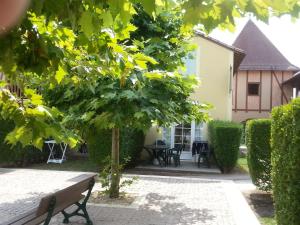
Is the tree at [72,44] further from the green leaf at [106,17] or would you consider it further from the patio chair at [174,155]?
the patio chair at [174,155]

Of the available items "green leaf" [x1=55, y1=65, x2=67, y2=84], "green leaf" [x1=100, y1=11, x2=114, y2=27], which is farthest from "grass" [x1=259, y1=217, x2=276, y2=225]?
"green leaf" [x1=100, y1=11, x2=114, y2=27]

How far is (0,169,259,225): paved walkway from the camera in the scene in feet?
27.6

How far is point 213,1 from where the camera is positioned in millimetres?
2615

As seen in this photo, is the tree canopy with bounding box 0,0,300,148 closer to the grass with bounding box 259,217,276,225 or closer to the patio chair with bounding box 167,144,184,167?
the grass with bounding box 259,217,276,225

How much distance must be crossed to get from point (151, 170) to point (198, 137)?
420 cm

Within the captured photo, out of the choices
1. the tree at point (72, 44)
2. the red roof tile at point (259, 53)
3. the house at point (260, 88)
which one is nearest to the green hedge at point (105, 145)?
the tree at point (72, 44)

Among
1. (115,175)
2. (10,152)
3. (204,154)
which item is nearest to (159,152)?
(204,154)

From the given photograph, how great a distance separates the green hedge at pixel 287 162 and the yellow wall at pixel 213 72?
45.0 feet

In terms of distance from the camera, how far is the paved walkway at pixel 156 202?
27.6 feet

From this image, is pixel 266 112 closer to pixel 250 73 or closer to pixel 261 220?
pixel 250 73

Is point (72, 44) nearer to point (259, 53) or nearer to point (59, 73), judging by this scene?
point (59, 73)

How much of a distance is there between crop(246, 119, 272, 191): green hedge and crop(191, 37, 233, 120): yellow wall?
9464mm

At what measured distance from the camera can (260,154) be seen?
1153 centimetres

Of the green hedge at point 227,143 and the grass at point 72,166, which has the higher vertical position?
the green hedge at point 227,143
